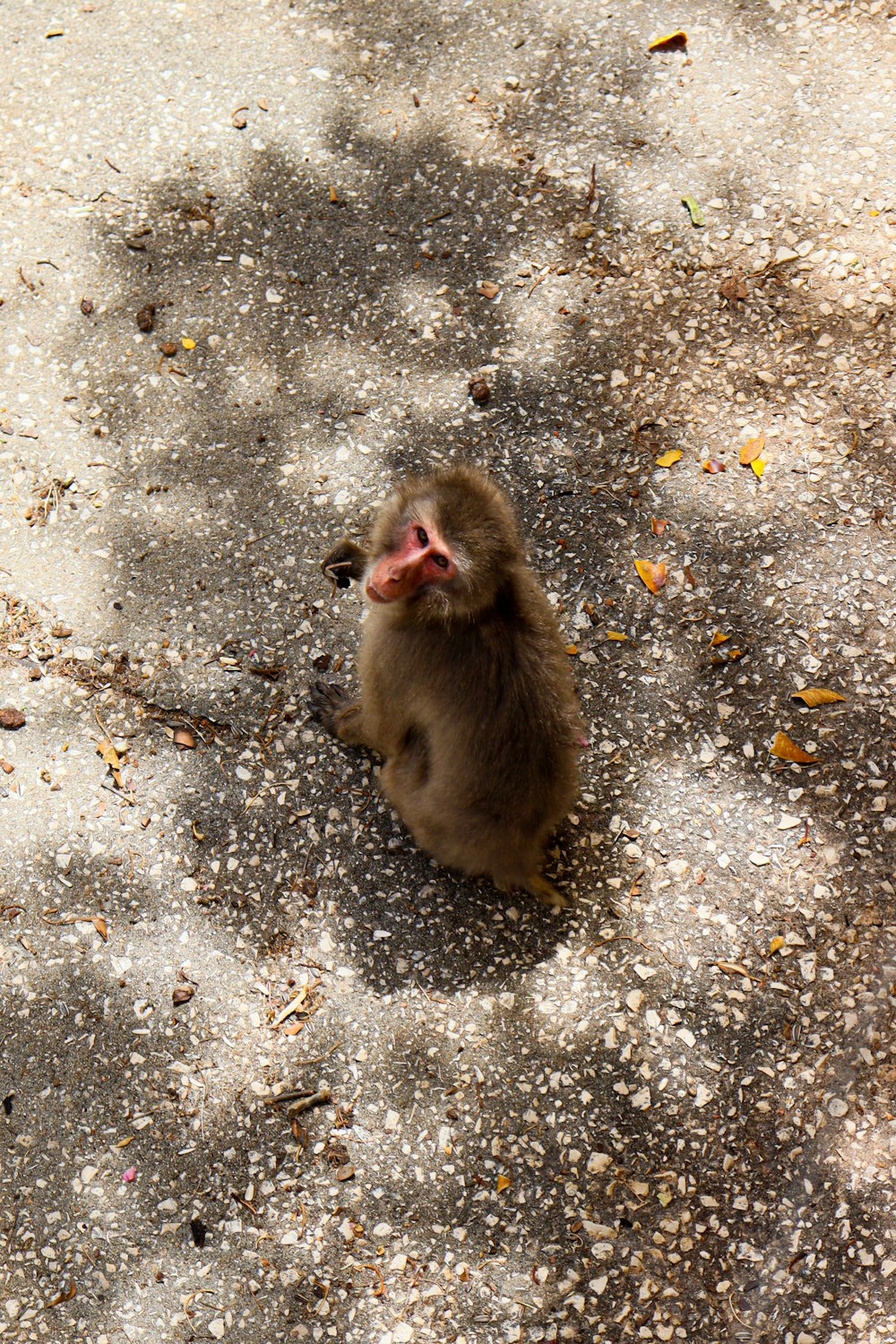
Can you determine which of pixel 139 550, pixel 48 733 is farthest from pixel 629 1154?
pixel 139 550

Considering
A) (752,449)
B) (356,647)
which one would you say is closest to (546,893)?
(356,647)

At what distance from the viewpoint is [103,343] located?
501 cm

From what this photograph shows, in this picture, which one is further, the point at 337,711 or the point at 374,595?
the point at 337,711

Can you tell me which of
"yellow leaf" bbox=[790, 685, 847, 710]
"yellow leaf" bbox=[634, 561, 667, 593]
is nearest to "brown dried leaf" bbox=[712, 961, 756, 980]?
"yellow leaf" bbox=[790, 685, 847, 710]

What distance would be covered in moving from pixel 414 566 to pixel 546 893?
140 centimetres

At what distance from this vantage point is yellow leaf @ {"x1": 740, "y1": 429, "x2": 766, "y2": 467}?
454 centimetres

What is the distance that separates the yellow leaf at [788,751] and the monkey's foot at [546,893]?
3.33 ft

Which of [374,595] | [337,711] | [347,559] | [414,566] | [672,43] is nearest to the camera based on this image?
[414,566]

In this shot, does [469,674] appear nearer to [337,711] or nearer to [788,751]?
[337,711]

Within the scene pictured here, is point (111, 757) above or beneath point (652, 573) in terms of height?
beneath

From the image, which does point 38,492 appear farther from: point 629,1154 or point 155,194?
point 629,1154

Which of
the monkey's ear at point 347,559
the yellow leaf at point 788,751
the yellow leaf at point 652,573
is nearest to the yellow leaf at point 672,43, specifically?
the yellow leaf at point 652,573

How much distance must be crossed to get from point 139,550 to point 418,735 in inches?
71.6

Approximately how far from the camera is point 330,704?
4.18 metres
